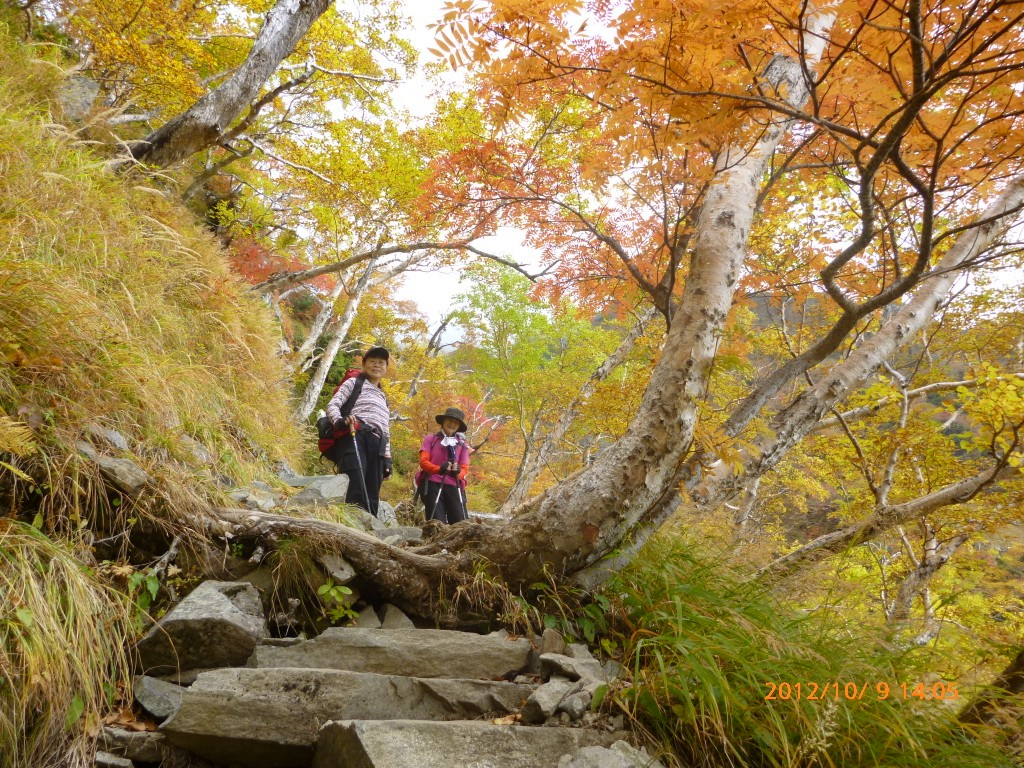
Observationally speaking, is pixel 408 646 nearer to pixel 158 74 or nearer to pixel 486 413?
pixel 158 74

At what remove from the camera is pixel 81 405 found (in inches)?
98.7

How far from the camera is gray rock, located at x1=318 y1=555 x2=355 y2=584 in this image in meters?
2.67

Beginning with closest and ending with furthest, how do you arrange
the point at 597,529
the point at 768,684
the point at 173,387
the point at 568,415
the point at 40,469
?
the point at 768,684 < the point at 40,469 < the point at 597,529 < the point at 173,387 < the point at 568,415

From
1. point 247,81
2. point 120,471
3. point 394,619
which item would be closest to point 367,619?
point 394,619

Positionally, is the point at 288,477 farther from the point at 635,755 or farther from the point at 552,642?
the point at 635,755

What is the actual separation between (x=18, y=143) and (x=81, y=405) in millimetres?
2693

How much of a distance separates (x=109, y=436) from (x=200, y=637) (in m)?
1.24

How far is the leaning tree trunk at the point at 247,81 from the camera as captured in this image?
193 inches

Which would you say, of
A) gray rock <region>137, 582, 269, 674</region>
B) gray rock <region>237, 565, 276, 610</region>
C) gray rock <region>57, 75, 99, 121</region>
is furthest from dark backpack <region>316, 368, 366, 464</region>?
gray rock <region>57, 75, 99, 121</region>

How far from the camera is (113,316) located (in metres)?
3.23

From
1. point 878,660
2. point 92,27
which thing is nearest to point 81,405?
point 878,660

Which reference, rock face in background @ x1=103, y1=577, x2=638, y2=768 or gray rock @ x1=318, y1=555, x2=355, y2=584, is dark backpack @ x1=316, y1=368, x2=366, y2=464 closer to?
gray rock @ x1=318, y1=555, x2=355, y2=584

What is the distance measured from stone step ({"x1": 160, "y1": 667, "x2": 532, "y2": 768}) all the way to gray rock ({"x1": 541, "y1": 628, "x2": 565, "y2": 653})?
312mm
